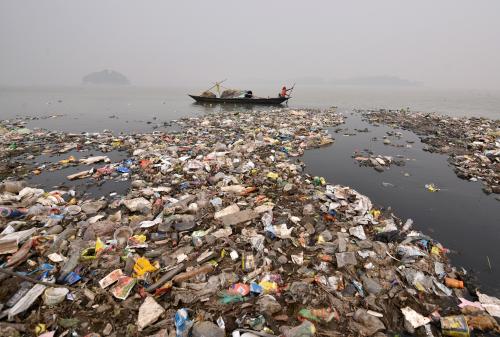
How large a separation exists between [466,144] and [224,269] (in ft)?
40.6

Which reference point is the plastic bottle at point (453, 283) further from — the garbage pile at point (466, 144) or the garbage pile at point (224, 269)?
the garbage pile at point (466, 144)

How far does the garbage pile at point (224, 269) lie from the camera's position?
2.91 meters

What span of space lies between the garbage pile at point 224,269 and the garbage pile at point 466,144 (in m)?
4.63

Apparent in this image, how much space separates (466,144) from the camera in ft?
35.5

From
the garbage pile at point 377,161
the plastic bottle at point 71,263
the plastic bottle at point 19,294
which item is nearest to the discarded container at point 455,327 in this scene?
the plastic bottle at point 71,263

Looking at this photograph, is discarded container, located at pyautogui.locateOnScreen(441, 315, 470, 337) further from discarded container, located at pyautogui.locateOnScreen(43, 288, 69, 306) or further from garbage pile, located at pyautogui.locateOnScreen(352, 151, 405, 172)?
garbage pile, located at pyautogui.locateOnScreen(352, 151, 405, 172)

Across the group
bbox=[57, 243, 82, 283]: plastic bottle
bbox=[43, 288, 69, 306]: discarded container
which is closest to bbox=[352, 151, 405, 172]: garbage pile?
bbox=[57, 243, 82, 283]: plastic bottle

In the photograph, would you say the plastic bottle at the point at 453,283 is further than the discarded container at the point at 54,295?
Yes

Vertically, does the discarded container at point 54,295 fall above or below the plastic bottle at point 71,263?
below

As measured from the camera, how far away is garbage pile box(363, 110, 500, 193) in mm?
7807

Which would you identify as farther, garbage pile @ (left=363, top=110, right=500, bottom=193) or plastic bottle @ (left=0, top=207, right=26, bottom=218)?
garbage pile @ (left=363, top=110, right=500, bottom=193)

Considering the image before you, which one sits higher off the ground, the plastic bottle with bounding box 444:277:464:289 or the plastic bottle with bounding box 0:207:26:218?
the plastic bottle with bounding box 0:207:26:218

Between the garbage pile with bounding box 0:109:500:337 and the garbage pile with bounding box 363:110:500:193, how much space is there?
4633 millimetres

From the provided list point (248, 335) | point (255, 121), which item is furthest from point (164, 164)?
point (255, 121)
